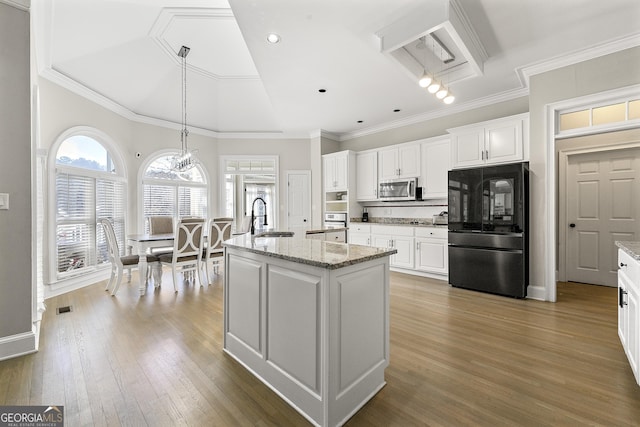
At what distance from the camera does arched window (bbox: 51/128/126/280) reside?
4.11 m

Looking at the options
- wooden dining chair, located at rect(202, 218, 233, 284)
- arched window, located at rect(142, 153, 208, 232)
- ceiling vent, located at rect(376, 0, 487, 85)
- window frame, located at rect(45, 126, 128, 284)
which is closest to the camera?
ceiling vent, located at rect(376, 0, 487, 85)

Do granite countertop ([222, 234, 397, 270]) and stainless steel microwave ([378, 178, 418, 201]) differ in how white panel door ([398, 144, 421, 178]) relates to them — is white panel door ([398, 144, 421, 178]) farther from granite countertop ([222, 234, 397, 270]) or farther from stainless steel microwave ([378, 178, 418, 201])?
granite countertop ([222, 234, 397, 270])

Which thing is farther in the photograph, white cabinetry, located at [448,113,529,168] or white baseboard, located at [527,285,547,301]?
white cabinetry, located at [448,113,529,168]

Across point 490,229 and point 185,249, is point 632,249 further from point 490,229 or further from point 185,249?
point 185,249

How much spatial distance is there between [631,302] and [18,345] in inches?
174

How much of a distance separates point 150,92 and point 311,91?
9.53 ft

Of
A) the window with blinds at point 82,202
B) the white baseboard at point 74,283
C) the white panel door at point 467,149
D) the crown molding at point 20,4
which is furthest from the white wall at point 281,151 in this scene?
the crown molding at point 20,4

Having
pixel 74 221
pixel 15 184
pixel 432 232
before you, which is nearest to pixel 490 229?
pixel 432 232

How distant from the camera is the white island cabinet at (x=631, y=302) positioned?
172 cm

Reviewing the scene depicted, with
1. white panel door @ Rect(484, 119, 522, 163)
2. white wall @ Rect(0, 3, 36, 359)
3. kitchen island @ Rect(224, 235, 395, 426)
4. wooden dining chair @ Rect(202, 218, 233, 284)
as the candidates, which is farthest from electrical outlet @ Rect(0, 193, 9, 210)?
white panel door @ Rect(484, 119, 522, 163)

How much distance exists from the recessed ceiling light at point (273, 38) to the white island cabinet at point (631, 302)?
3.27 metres

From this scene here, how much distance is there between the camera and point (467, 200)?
399 centimetres

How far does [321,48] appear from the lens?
10.1ft

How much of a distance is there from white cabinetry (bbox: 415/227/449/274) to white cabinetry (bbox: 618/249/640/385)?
230 cm
